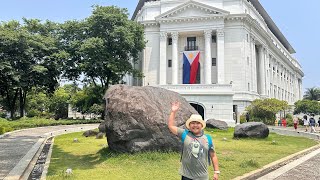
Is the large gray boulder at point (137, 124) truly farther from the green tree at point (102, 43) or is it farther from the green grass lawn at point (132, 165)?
the green tree at point (102, 43)

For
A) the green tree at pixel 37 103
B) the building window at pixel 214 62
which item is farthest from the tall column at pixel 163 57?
the green tree at pixel 37 103

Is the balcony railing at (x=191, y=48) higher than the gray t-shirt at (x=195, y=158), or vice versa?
the balcony railing at (x=191, y=48)

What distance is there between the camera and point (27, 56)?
3678 centimetres

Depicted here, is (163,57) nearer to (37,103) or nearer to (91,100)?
(91,100)

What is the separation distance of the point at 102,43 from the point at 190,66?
51.3 ft

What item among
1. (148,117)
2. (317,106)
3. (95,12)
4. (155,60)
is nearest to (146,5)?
(155,60)

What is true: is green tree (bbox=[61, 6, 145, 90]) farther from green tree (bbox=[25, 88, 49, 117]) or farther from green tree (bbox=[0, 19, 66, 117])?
green tree (bbox=[25, 88, 49, 117])

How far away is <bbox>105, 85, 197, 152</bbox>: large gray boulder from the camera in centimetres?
1131

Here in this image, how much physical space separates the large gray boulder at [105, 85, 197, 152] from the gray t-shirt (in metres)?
6.51

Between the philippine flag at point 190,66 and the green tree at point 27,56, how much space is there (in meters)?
19.7

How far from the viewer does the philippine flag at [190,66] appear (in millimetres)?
48188

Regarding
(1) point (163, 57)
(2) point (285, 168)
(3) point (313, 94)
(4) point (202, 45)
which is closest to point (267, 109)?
(4) point (202, 45)

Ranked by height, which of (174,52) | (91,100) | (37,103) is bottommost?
(37,103)

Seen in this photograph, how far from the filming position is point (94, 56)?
1580 inches
